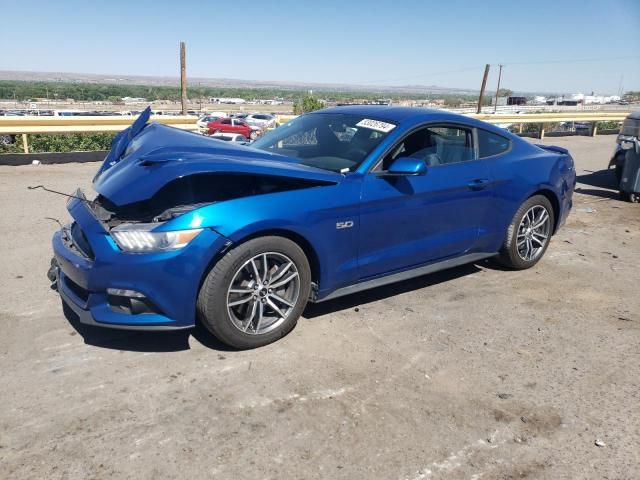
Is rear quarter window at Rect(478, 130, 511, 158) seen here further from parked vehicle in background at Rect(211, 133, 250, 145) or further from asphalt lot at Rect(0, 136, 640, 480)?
parked vehicle in background at Rect(211, 133, 250, 145)

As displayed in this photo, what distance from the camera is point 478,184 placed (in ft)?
14.8

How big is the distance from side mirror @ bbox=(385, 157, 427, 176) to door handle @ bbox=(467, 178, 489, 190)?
787 millimetres

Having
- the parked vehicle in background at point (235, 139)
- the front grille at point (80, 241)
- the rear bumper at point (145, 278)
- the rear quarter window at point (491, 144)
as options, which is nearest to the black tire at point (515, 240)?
the rear quarter window at point (491, 144)

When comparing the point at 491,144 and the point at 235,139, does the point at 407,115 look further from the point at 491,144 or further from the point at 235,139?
the point at 235,139

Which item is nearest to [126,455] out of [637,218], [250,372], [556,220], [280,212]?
[250,372]

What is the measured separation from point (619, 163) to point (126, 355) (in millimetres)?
9010

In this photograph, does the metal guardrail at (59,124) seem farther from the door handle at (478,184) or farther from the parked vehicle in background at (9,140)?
the door handle at (478,184)

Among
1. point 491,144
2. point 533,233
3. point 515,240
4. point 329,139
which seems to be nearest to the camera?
point 329,139

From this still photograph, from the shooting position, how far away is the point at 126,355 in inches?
132

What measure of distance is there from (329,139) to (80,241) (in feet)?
6.88

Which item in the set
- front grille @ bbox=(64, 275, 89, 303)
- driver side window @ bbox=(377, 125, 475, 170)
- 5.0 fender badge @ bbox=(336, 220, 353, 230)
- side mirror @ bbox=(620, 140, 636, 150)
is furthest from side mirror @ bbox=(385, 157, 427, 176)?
side mirror @ bbox=(620, 140, 636, 150)

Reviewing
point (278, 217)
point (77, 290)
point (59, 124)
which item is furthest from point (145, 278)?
point (59, 124)

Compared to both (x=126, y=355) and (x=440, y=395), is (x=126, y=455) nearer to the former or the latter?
(x=126, y=355)

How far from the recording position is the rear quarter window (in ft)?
15.5
